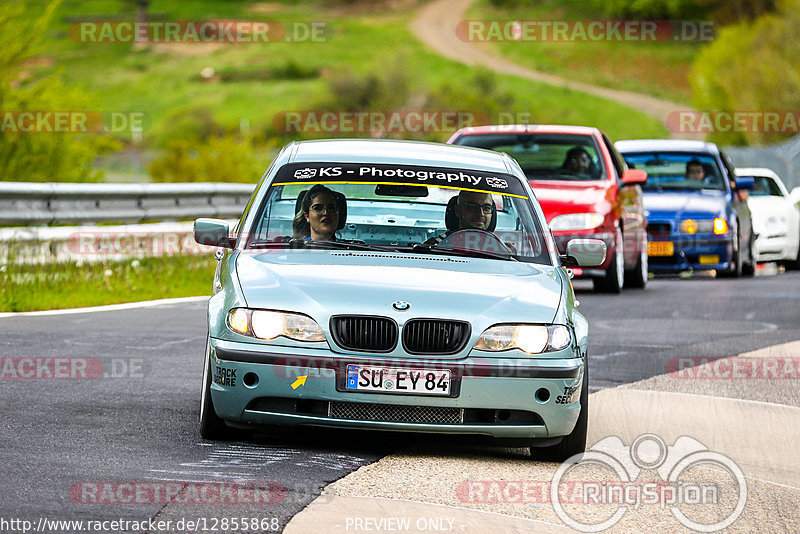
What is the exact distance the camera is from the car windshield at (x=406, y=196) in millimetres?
7539

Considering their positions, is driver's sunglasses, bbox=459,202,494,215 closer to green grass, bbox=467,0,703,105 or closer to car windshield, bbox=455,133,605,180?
car windshield, bbox=455,133,605,180

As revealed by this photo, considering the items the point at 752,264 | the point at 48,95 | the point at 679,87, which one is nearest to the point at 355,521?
the point at 752,264

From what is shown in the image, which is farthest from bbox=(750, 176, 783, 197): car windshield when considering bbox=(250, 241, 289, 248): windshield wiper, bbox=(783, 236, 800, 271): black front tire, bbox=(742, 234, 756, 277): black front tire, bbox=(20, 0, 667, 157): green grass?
bbox=(20, 0, 667, 157): green grass

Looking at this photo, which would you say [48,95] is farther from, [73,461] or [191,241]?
[73,461]

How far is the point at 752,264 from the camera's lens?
20.2 meters

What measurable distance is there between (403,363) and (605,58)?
112095 millimetres

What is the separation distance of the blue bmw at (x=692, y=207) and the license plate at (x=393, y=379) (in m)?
12.2

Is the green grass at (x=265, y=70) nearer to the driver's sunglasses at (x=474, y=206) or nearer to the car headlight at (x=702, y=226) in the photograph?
the car headlight at (x=702, y=226)

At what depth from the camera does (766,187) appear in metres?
22.7

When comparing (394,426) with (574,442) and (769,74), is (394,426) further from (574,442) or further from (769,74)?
(769,74)

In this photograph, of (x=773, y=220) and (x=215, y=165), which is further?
(x=215, y=165)

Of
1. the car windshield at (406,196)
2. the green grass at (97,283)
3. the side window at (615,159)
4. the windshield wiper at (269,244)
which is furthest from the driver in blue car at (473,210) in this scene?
the side window at (615,159)

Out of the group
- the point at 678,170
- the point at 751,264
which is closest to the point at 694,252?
the point at 678,170

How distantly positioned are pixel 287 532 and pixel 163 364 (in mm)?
4603
